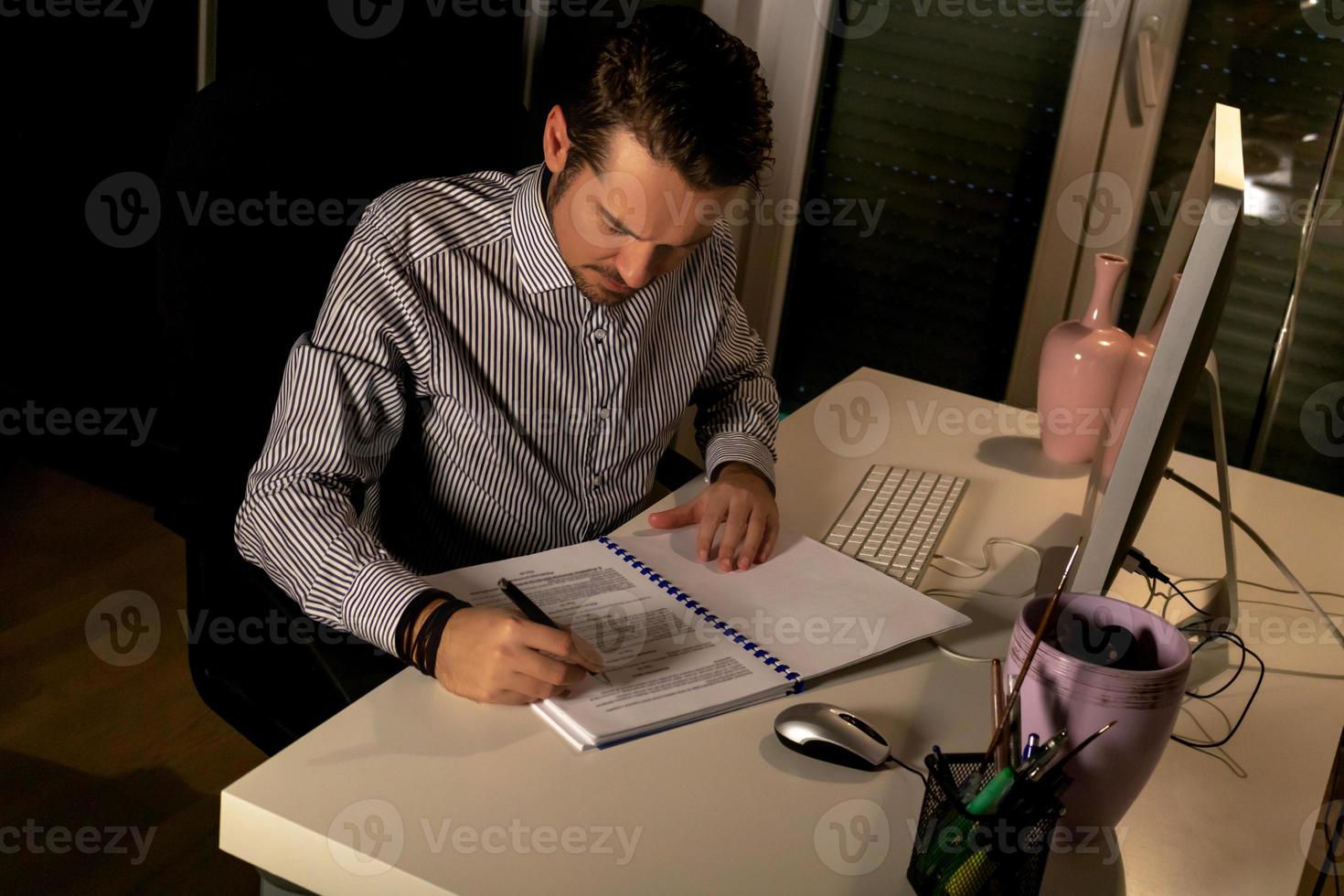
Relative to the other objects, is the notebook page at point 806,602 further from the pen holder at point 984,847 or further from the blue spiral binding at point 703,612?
the pen holder at point 984,847

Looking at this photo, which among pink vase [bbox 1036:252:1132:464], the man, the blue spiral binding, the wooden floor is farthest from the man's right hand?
the wooden floor

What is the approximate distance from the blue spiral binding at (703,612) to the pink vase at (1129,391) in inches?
13.0

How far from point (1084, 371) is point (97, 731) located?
1721 millimetres

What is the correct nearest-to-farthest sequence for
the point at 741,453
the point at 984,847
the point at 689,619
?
the point at 984,847 < the point at 689,619 < the point at 741,453

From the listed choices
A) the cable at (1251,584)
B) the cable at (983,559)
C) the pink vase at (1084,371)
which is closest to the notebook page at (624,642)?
the cable at (983,559)

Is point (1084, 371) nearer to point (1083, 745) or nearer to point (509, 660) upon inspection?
point (1083, 745)

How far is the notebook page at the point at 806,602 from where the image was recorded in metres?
1.07

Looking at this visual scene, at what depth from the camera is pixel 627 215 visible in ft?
3.85

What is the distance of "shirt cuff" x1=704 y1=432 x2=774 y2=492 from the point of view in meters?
1.40

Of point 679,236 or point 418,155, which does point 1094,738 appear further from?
point 418,155

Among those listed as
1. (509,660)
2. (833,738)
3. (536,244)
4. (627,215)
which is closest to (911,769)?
(833,738)

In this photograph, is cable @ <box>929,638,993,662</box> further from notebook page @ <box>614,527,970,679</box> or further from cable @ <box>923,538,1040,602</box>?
cable @ <box>923,538,1040,602</box>

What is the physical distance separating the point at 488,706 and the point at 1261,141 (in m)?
2.12

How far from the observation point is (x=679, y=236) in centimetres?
118
